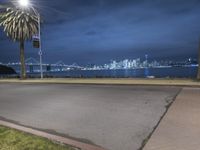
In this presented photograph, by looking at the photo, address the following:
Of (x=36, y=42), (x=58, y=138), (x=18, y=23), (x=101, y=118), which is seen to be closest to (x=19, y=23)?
(x=18, y=23)

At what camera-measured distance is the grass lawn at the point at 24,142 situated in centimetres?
628

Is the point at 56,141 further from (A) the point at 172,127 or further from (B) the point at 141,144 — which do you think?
(A) the point at 172,127

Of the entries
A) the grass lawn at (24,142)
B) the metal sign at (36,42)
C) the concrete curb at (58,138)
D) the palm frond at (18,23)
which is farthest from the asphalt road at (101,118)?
Result: the palm frond at (18,23)

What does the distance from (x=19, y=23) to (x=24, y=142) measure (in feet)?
104

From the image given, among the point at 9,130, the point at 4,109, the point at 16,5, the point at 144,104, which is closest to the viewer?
the point at 9,130

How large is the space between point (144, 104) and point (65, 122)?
390 cm

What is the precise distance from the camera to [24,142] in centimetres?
674

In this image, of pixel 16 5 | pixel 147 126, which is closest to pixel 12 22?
pixel 16 5

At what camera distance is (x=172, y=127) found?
24.8 ft

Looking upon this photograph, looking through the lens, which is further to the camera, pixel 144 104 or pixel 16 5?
pixel 16 5

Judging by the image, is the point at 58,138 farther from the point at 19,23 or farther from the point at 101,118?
the point at 19,23

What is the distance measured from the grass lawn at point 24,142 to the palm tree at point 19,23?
3035 cm

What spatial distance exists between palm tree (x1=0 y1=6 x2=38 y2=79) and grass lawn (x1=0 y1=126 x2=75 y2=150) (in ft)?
99.6

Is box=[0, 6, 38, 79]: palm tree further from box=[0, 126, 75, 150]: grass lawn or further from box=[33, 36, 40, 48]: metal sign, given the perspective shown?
box=[0, 126, 75, 150]: grass lawn
